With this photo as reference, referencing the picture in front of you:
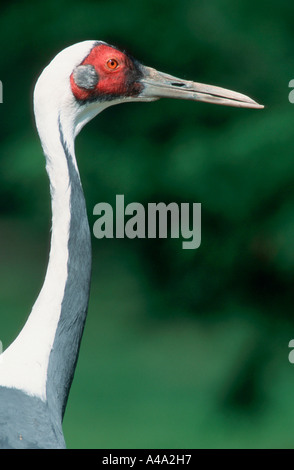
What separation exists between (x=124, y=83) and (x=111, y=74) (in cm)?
4

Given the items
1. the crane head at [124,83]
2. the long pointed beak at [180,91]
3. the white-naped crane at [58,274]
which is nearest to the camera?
the white-naped crane at [58,274]

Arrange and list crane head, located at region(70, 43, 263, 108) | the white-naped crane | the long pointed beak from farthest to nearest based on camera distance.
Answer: the long pointed beak < crane head, located at region(70, 43, 263, 108) < the white-naped crane

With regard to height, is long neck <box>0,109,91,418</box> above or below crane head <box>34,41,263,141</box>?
below

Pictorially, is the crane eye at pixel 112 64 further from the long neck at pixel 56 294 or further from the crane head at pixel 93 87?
the long neck at pixel 56 294

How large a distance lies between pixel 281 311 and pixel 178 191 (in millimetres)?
568

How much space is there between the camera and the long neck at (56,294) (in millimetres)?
2201

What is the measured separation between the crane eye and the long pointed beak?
9 centimetres

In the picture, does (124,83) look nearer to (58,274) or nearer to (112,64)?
(112,64)

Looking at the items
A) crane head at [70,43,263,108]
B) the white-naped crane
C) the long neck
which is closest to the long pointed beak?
crane head at [70,43,263,108]

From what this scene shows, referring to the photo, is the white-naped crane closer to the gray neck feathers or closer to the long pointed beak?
the gray neck feathers

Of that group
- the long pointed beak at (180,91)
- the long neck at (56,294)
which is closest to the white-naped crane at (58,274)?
the long neck at (56,294)

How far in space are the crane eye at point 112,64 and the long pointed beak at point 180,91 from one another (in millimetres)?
87

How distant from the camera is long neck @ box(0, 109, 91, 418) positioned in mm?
→ 2201

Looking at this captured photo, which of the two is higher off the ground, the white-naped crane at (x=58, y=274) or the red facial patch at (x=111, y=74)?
the red facial patch at (x=111, y=74)
